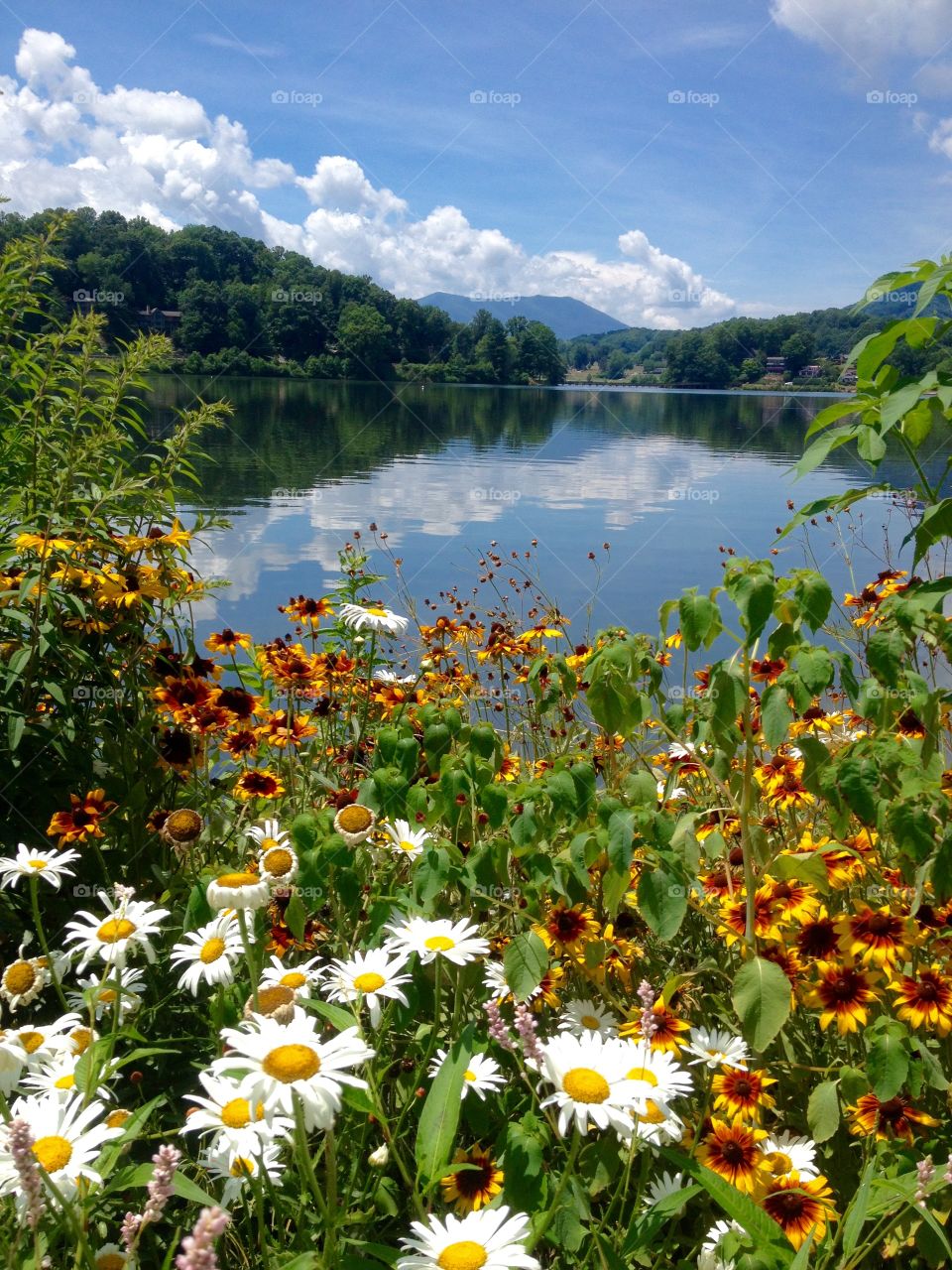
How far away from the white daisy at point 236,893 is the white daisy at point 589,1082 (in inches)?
16.9

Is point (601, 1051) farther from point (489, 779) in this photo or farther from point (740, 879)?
point (740, 879)

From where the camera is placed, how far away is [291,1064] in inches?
32.6

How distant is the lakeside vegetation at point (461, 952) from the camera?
0.98 metres

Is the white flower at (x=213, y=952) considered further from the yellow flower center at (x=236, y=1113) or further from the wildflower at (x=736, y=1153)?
the wildflower at (x=736, y=1153)

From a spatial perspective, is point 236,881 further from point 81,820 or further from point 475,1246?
point 81,820

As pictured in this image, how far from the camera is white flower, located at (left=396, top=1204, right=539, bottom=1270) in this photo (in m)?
0.85

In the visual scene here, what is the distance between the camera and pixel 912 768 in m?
1.31

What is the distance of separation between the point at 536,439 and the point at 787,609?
704 inches

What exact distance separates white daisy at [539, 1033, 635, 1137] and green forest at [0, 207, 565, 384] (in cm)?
1982

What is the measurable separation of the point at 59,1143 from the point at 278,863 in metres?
0.54

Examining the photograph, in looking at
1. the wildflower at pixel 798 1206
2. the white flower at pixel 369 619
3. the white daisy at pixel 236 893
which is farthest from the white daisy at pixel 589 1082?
the white flower at pixel 369 619
